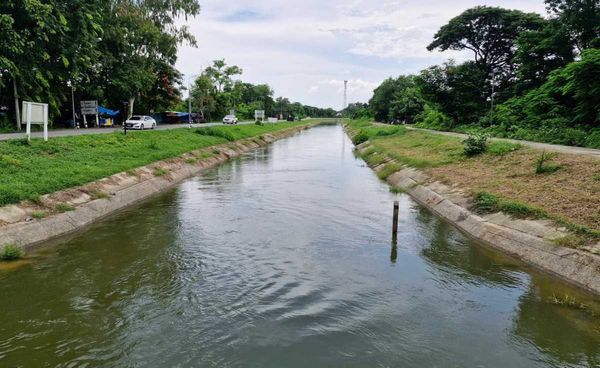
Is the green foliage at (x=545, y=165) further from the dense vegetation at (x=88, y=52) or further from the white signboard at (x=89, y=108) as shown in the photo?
the white signboard at (x=89, y=108)

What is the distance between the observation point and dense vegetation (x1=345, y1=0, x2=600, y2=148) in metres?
25.5

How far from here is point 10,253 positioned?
1055cm

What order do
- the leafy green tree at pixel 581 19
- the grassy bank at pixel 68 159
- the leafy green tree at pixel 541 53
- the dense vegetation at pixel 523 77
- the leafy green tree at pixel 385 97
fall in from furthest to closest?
the leafy green tree at pixel 385 97
the leafy green tree at pixel 541 53
the leafy green tree at pixel 581 19
the dense vegetation at pixel 523 77
the grassy bank at pixel 68 159

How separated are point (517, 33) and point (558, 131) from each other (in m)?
25.5

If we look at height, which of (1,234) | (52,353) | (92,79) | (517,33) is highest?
(517,33)

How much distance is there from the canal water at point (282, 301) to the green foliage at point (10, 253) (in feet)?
1.02

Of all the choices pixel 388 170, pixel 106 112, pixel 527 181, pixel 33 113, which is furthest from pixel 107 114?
pixel 527 181

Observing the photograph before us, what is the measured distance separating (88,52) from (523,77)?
39018 millimetres

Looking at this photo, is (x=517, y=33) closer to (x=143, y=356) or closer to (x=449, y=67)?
(x=449, y=67)

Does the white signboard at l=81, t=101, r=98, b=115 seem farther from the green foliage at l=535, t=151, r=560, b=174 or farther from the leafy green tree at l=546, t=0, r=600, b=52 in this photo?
the leafy green tree at l=546, t=0, r=600, b=52

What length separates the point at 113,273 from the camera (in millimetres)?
10250

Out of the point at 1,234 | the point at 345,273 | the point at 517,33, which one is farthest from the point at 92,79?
the point at 517,33

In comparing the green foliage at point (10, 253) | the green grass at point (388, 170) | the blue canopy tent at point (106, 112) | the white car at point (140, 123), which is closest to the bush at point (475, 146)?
the green grass at point (388, 170)

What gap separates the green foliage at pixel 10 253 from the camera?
10.5 meters
